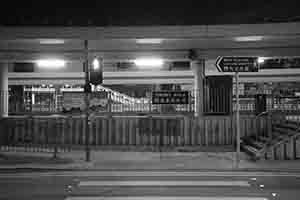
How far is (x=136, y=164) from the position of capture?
10633 mm

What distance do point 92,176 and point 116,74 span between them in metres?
13.8

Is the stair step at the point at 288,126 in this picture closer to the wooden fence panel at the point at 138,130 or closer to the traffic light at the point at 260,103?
the wooden fence panel at the point at 138,130

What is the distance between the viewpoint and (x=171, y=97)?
1438 cm

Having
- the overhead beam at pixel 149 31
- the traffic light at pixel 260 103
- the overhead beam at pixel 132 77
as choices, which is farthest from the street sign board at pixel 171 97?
the overhead beam at pixel 132 77

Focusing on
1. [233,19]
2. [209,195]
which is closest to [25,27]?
[233,19]

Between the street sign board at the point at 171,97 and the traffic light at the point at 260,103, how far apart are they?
139 inches

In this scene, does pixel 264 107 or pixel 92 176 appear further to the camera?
pixel 264 107

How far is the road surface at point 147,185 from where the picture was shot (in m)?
6.80

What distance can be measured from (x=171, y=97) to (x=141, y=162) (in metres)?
4.28

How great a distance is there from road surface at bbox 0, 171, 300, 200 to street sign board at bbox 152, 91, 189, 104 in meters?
5.40

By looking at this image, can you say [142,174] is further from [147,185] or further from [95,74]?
[95,74]

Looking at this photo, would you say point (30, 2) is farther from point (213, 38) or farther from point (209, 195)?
point (209, 195)

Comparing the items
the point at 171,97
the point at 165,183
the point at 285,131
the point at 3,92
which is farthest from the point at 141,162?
the point at 3,92

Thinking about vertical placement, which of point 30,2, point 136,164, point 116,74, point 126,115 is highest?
point 30,2
